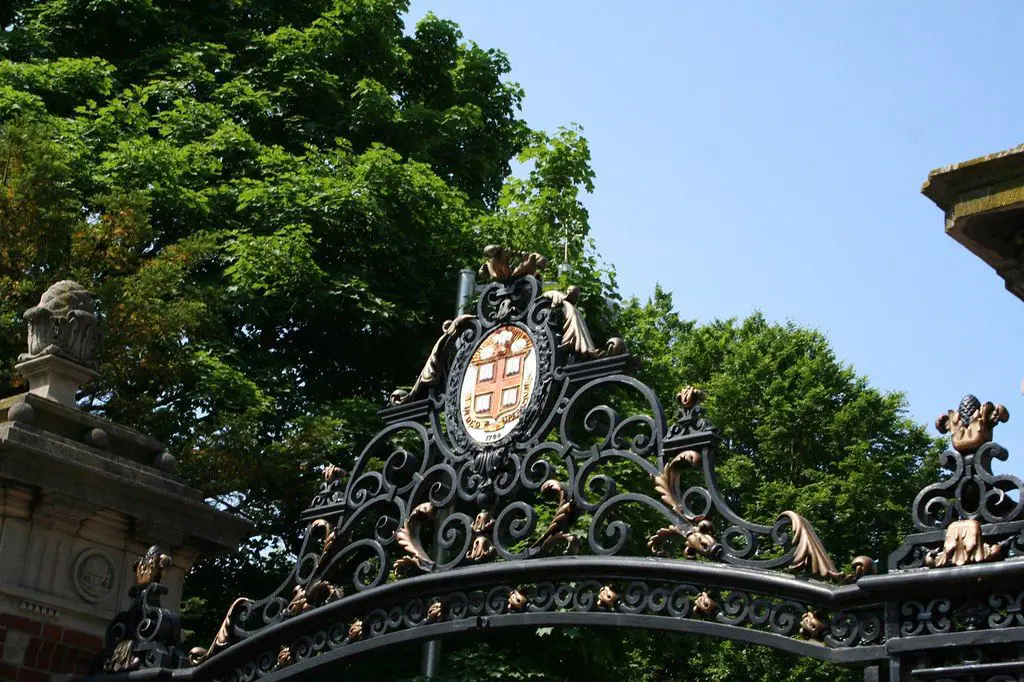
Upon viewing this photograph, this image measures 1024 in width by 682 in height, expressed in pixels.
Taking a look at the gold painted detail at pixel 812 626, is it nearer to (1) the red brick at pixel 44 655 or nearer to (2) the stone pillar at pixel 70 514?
(2) the stone pillar at pixel 70 514

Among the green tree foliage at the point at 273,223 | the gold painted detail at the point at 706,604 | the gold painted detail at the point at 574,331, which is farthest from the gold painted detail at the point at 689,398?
the green tree foliage at the point at 273,223

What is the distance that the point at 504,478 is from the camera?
7.62 metres

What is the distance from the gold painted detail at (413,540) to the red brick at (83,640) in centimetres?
199

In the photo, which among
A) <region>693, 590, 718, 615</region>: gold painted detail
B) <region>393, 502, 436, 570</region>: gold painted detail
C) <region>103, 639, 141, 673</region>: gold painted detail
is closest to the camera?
<region>693, 590, 718, 615</region>: gold painted detail

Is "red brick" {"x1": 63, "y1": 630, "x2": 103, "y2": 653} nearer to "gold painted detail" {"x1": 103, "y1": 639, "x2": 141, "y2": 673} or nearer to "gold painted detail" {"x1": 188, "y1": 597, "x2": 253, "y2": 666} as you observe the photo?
"gold painted detail" {"x1": 103, "y1": 639, "x2": 141, "y2": 673}

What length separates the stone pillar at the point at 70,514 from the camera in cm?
817

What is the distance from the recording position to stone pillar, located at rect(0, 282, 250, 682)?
322 inches

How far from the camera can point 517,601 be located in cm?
730

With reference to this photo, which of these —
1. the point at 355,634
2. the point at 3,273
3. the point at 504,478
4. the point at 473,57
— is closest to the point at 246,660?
the point at 355,634

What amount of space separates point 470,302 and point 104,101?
6.64 m

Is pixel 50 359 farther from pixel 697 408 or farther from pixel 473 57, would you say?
pixel 473 57

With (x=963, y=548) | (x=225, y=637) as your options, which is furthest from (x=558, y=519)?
(x=225, y=637)

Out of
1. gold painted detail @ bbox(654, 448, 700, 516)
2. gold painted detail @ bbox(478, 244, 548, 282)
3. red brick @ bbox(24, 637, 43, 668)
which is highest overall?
gold painted detail @ bbox(478, 244, 548, 282)

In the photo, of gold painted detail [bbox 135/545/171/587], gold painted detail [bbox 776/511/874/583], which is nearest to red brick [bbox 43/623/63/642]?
gold painted detail [bbox 135/545/171/587]
